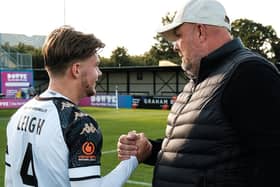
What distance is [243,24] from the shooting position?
8012 centimetres

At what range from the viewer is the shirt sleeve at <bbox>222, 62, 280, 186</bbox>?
2135 mm

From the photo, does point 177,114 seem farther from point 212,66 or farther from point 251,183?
point 251,183

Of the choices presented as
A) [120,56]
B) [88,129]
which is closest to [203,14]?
[88,129]

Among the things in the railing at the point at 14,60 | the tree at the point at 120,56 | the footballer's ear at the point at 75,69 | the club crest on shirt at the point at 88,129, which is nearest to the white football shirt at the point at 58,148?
the club crest on shirt at the point at 88,129

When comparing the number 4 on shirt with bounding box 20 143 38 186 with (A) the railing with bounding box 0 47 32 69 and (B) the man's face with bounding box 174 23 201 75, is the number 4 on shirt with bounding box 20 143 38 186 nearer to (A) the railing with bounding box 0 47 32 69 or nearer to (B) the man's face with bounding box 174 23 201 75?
(B) the man's face with bounding box 174 23 201 75

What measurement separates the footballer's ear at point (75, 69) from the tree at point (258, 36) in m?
75.5

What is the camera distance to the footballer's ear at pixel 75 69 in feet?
8.18

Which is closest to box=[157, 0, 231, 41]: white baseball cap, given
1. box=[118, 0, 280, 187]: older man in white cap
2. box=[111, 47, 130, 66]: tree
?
box=[118, 0, 280, 187]: older man in white cap

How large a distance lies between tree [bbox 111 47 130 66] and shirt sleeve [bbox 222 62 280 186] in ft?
273

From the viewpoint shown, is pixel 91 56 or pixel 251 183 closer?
pixel 251 183

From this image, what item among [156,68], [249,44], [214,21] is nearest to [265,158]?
[214,21]

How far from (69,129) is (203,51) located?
30.7 inches

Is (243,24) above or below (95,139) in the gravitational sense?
above

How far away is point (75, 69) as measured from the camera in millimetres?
2504
